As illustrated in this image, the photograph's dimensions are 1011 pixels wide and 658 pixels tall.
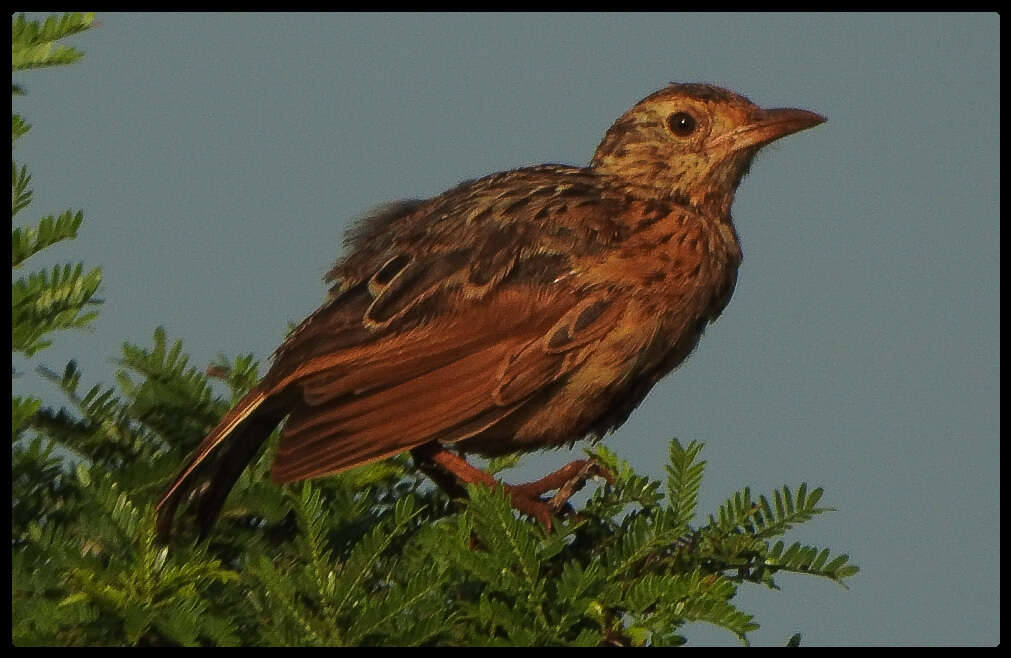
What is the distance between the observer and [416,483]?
18.1 ft

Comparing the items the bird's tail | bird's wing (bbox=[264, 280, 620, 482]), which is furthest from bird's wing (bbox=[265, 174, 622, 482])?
the bird's tail

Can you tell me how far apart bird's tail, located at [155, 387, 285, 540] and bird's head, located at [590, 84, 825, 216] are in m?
1.81

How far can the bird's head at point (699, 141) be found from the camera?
19.6 ft

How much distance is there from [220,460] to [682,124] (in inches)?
91.4

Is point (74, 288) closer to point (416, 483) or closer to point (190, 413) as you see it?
point (190, 413)

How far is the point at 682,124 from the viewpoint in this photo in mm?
6082

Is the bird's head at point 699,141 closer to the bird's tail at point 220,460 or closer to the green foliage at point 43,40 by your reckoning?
the bird's tail at point 220,460

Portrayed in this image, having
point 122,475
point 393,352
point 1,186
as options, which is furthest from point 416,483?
point 1,186

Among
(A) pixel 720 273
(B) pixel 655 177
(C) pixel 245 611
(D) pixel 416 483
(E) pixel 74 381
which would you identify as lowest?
(C) pixel 245 611

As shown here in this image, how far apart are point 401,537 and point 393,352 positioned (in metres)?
0.78

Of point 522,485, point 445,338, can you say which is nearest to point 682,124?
point 445,338

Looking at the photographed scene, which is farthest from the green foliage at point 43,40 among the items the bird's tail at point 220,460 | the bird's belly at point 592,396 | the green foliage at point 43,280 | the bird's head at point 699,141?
the bird's head at point 699,141

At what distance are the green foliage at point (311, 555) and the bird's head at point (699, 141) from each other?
1395 mm

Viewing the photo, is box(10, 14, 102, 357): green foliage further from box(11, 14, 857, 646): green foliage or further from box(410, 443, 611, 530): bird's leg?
box(410, 443, 611, 530): bird's leg
